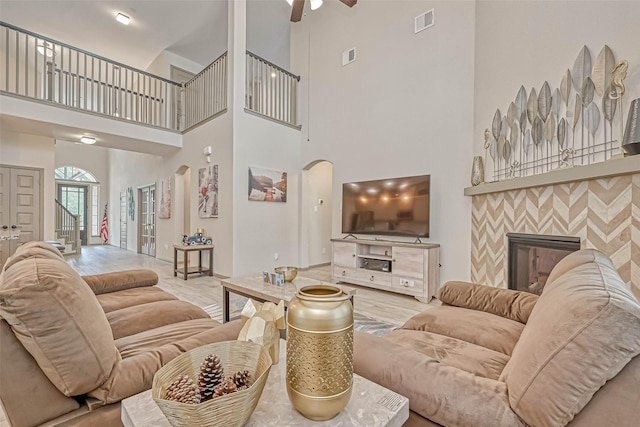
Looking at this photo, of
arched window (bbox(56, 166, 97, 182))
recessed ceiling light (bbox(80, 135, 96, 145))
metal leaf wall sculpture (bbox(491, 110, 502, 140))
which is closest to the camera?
metal leaf wall sculpture (bbox(491, 110, 502, 140))

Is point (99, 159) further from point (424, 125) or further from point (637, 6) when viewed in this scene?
point (637, 6)

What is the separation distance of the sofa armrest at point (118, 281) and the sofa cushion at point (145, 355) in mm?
955

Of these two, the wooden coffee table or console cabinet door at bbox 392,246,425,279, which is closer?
the wooden coffee table

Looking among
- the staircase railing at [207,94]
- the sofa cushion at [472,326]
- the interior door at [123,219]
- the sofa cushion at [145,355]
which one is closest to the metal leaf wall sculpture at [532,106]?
the sofa cushion at [472,326]

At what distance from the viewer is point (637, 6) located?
215 centimetres

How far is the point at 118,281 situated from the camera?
7.54ft

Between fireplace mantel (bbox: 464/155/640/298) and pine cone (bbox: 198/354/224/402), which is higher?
fireplace mantel (bbox: 464/155/640/298)

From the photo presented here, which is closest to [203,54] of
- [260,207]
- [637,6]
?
[260,207]

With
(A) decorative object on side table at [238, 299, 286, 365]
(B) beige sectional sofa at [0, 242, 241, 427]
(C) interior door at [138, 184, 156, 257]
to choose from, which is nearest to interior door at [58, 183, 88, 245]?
(C) interior door at [138, 184, 156, 257]

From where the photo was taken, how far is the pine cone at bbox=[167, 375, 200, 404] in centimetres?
65

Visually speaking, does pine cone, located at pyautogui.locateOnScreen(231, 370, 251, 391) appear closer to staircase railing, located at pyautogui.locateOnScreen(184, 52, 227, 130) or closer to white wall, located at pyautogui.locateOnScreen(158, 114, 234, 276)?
white wall, located at pyautogui.locateOnScreen(158, 114, 234, 276)

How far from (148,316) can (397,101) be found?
418 centimetres

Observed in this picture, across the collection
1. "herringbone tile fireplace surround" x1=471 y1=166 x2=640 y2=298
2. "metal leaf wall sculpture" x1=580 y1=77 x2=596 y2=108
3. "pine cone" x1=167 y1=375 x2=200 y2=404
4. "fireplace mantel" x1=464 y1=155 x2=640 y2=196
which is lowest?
"pine cone" x1=167 y1=375 x2=200 y2=404

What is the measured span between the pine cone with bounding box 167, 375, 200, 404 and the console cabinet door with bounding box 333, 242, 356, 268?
3.84 m
